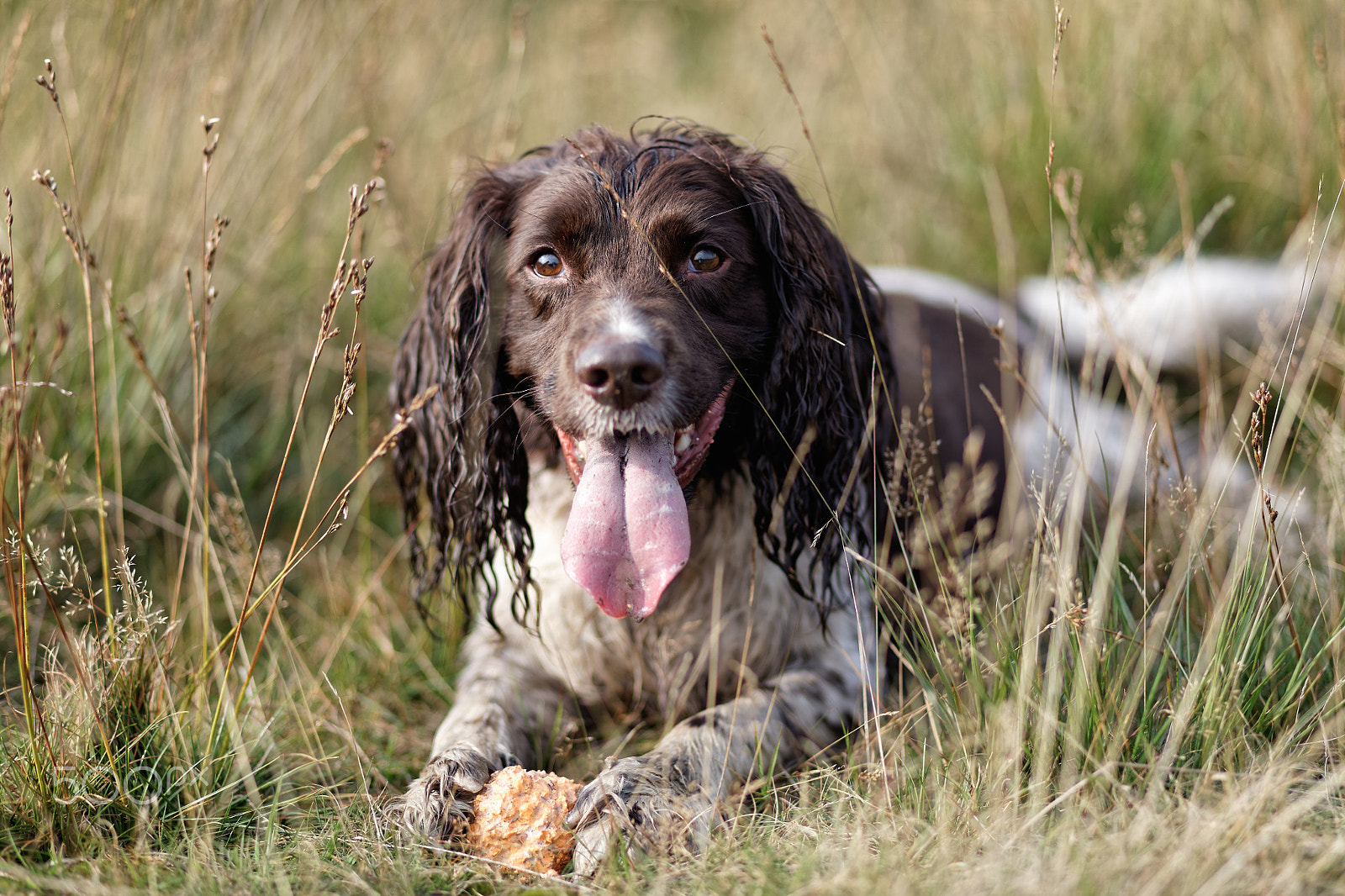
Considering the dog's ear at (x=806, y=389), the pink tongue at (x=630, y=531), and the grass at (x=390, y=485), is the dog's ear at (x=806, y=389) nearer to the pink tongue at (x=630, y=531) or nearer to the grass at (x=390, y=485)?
the grass at (x=390, y=485)

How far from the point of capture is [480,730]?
8.39 ft

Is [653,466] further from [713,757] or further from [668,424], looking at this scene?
[713,757]

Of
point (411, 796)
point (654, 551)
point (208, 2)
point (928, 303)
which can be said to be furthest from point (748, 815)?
point (208, 2)

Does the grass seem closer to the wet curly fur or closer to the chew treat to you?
the chew treat

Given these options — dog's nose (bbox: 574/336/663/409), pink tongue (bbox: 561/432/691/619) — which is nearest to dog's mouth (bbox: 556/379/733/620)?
pink tongue (bbox: 561/432/691/619)

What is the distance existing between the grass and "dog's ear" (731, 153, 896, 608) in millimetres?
232

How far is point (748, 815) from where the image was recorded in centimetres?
218

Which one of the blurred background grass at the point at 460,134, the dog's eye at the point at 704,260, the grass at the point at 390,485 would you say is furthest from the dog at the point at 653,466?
the blurred background grass at the point at 460,134

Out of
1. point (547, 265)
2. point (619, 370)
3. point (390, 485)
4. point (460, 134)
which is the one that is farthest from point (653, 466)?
point (460, 134)

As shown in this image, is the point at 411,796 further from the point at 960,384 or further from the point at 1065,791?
the point at 960,384

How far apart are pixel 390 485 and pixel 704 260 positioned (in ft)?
6.48

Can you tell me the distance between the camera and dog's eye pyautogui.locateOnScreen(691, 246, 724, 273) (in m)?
2.54

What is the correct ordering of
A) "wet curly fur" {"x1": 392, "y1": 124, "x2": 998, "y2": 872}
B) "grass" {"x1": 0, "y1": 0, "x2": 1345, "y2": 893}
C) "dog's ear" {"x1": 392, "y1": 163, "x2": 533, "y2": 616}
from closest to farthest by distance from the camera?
1. "grass" {"x1": 0, "y1": 0, "x2": 1345, "y2": 893}
2. "wet curly fur" {"x1": 392, "y1": 124, "x2": 998, "y2": 872}
3. "dog's ear" {"x1": 392, "y1": 163, "x2": 533, "y2": 616}

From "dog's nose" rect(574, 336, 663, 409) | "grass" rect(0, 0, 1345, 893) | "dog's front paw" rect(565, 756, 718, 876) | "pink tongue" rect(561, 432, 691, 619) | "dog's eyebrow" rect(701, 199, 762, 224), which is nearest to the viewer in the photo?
"grass" rect(0, 0, 1345, 893)
